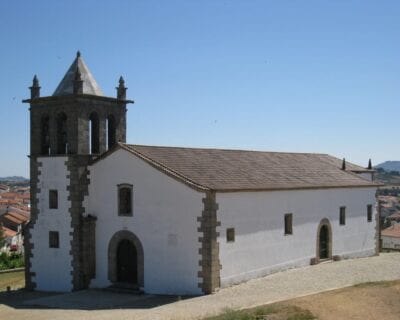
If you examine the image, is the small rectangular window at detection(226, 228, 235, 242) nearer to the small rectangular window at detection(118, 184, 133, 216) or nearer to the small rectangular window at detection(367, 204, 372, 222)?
the small rectangular window at detection(118, 184, 133, 216)

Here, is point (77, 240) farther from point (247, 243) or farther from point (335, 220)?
point (335, 220)

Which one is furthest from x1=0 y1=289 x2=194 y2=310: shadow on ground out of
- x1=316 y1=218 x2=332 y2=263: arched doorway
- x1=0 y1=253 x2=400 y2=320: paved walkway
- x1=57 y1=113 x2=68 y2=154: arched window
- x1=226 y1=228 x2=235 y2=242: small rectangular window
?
x1=316 y1=218 x2=332 y2=263: arched doorway

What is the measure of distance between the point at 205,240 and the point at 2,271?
20410mm

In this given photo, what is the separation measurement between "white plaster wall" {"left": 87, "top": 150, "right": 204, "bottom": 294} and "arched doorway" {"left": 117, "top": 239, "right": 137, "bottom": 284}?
0.62 meters

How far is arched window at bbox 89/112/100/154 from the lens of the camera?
26000 mm

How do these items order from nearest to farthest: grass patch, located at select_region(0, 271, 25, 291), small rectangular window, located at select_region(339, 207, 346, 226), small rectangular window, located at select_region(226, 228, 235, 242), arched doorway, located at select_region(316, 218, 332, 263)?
small rectangular window, located at select_region(226, 228, 235, 242) → arched doorway, located at select_region(316, 218, 332, 263) → small rectangular window, located at select_region(339, 207, 346, 226) → grass patch, located at select_region(0, 271, 25, 291)

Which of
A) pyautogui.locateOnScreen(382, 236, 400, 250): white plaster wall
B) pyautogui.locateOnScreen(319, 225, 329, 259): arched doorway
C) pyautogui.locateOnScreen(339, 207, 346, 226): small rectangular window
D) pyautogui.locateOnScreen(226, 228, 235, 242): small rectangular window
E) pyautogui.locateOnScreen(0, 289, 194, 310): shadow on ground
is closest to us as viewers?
pyautogui.locateOnScreen(0, 289, 194, 310): shadow on ground

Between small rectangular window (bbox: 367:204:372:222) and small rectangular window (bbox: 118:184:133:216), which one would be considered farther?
small rectangular window (bbox: 367:204:372:222)

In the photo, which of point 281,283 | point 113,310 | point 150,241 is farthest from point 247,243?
point 113,310

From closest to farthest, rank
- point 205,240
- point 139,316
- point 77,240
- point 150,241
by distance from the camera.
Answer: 1. point 139,316
2. point 205,240
3. point 150,241
4. point 77,240

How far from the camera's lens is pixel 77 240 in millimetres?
24953

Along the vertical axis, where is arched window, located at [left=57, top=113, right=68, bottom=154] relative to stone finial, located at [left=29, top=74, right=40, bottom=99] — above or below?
below

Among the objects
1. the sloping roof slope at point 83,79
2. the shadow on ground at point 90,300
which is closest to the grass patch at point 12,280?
the shadow on ground at point 90,300

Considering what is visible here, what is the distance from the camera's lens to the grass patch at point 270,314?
16.4m
